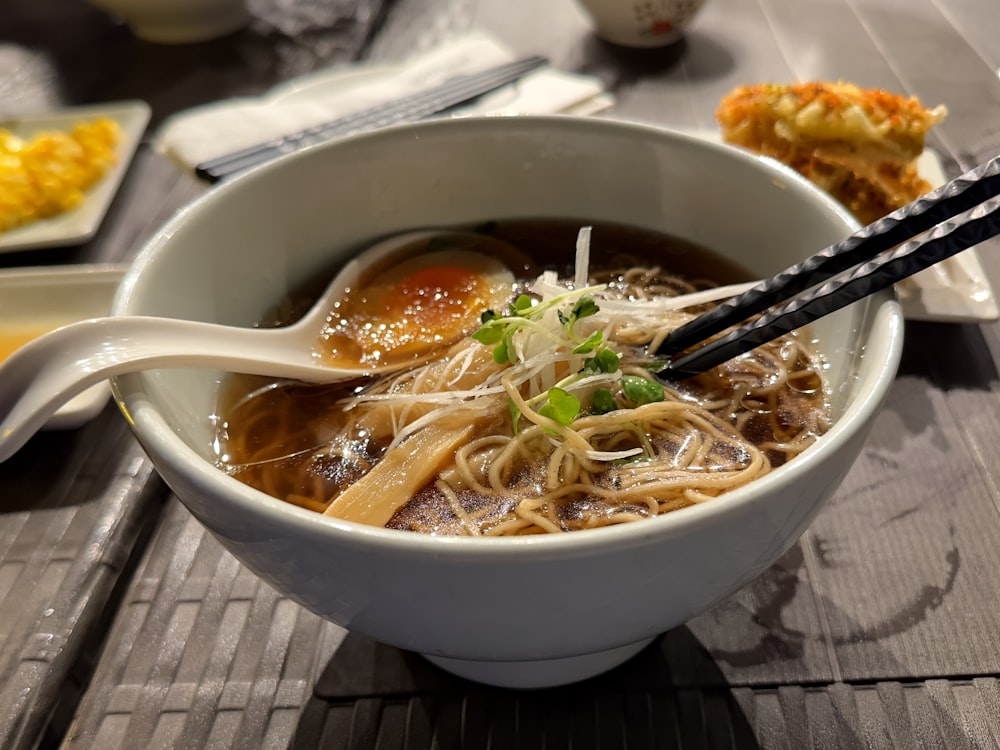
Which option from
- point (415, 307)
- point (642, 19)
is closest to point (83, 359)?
point (415, 307)

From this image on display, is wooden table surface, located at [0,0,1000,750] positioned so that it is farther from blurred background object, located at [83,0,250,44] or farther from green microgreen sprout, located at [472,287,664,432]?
blurred background object, located at [83,0,250,44]

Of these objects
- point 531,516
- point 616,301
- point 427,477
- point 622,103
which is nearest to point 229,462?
point 427,477

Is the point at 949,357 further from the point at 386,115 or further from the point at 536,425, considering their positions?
the point at 386,115

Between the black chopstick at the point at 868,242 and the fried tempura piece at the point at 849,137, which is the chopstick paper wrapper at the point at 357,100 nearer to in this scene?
the fried tempura piece at the point at 849,137

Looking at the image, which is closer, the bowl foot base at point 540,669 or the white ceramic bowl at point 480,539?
the white ceramic bowl at point 480,539

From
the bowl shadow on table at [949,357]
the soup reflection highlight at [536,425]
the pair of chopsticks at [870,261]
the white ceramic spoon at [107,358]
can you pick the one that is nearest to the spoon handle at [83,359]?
the white ceramic spoon at [107,358]

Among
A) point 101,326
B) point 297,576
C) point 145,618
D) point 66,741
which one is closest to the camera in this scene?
point 297,576

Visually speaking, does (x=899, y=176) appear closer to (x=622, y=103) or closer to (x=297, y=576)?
(x=622, y=103)
